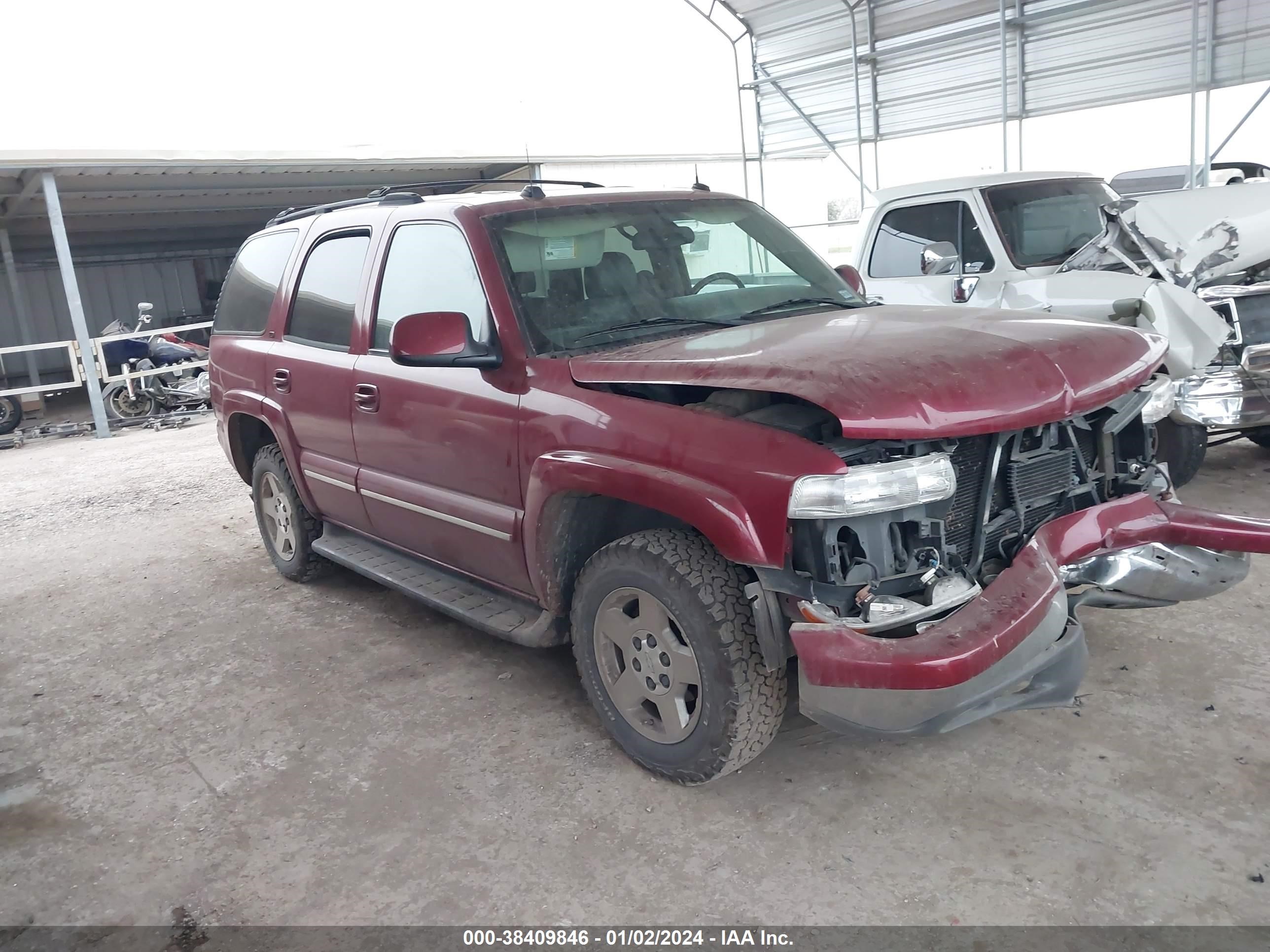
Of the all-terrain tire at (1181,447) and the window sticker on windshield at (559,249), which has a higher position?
the window sticker on windshield at (559,249)

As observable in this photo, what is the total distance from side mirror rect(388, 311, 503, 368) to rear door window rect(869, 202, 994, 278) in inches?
162

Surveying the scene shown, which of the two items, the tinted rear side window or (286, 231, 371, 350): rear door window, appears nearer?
(286, 231, 371, 350): rear door window

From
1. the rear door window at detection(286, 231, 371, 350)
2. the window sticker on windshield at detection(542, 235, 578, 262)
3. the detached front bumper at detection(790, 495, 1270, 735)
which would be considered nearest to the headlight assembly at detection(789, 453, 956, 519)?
the detached front bumper at detection(790, 495, 1270, 735)

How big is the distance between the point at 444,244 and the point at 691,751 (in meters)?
2.10

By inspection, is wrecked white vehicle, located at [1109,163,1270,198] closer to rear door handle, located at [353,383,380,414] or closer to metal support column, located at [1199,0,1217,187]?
metal support column, located at [1199,0,1217,187]

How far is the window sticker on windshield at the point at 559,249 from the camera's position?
3.56 meters

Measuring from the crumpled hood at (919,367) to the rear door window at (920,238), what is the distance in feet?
10.6

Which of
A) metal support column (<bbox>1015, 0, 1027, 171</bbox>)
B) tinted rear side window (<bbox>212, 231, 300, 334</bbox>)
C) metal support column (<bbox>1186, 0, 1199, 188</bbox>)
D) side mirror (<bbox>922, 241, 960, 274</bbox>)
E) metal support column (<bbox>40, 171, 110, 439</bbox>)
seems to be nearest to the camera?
tinted rear side window (<bbox>212, 231, 300, 334</bbox>)

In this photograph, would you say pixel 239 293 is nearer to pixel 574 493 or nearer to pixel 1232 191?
pixel 574 493

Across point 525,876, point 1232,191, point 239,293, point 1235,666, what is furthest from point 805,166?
point 525,876

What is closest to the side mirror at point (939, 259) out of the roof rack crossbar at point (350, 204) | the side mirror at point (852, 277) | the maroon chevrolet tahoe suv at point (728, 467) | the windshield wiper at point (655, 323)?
the side mirror at point (852, 277)

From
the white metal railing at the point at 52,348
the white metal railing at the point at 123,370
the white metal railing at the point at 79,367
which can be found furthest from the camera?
the white metal railing at the point at 123,370

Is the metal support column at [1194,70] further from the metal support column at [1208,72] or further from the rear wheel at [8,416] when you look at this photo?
the rear wheel at [8,416]

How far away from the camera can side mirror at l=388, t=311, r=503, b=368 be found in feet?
10.3
